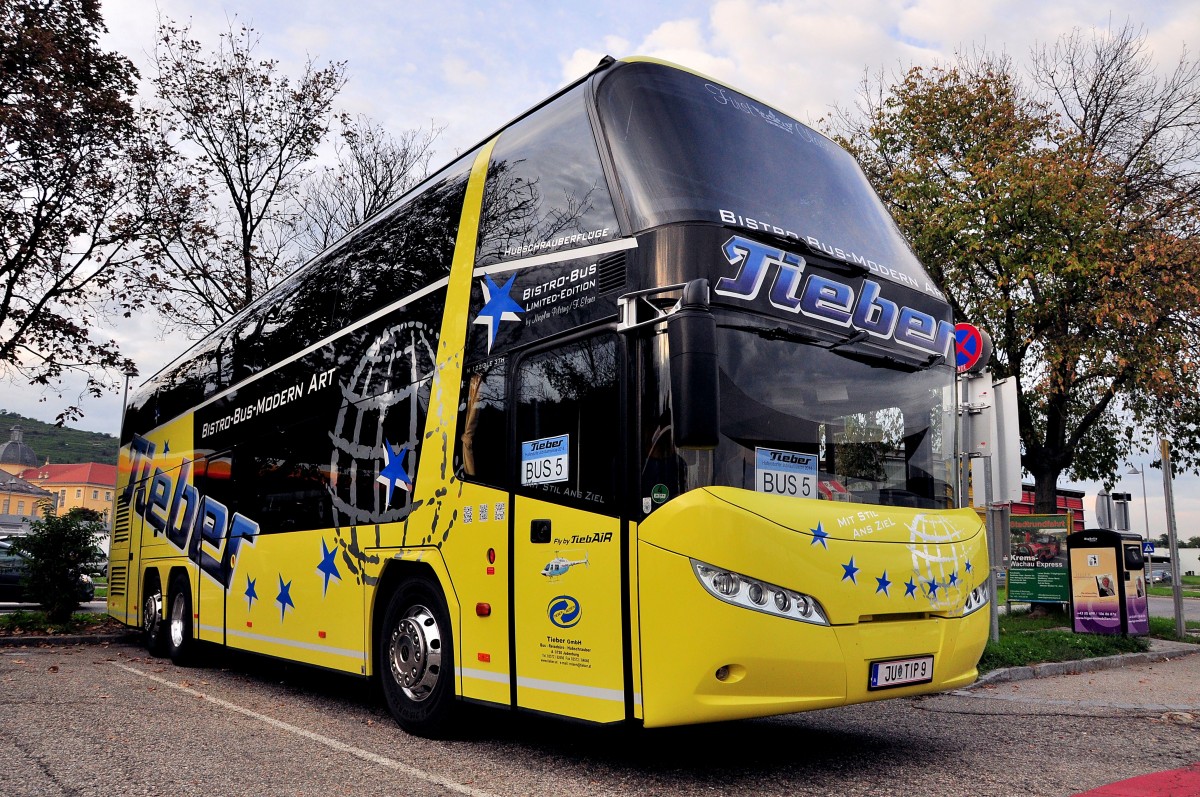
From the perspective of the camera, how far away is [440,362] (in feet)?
→ 22.1

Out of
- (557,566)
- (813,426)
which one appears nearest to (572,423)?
(557,566)

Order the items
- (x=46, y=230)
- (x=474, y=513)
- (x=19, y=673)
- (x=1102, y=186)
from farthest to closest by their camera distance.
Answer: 1. (x=1102, y=186)
2. (x=46, y=230)
3. (x=19, y=673)
4. (x=474, y=513)

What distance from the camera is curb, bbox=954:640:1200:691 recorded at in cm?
1025

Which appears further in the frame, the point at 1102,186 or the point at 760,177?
the point at 1102,186

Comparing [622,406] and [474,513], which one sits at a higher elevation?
[622,406]

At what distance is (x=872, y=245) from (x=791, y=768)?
3304 mm

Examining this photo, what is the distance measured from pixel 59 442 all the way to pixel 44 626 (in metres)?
172

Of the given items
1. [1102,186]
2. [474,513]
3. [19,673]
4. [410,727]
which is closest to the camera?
[474,513]

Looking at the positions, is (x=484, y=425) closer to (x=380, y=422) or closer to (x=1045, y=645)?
(x=380, y=422)

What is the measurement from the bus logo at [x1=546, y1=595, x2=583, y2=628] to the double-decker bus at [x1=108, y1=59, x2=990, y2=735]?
0.02m

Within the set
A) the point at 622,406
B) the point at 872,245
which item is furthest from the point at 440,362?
the point at 872,245

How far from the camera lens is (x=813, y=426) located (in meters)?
5.30

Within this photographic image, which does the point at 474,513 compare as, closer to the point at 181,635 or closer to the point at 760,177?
the point at 760,177

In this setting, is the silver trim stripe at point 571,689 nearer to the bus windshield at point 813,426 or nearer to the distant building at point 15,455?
the bus windshield at point 813,426
